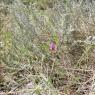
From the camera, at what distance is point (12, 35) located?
2102mm

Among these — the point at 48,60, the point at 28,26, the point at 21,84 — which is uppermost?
the point at 28,26

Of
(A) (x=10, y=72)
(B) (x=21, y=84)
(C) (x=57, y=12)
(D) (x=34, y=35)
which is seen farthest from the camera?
(C) (x=57, y=12)

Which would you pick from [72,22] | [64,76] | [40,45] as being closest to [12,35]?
[40,45]

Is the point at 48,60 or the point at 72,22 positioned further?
the point at 72,22

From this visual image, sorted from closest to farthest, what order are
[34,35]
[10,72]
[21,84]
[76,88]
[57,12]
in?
[76,88], [21,84], [10,72], [34,35], [57,12]

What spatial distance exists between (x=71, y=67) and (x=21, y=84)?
308 millimetres

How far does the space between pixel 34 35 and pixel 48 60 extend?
26 cm

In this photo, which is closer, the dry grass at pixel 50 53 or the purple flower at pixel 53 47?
the dry grass at pixel 50 53

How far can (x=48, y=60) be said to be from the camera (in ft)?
6.14

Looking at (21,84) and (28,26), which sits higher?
(28,26)

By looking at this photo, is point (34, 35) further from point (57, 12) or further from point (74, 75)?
point (74, 75)

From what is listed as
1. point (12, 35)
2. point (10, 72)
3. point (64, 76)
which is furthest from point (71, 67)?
point (12, 35)

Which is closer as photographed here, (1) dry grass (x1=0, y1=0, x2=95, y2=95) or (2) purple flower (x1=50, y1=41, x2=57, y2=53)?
(1) dry grass (x1=0, y1=0, x2=95, y2=95)

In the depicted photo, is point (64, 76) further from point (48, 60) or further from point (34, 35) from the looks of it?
point (34, 35)
